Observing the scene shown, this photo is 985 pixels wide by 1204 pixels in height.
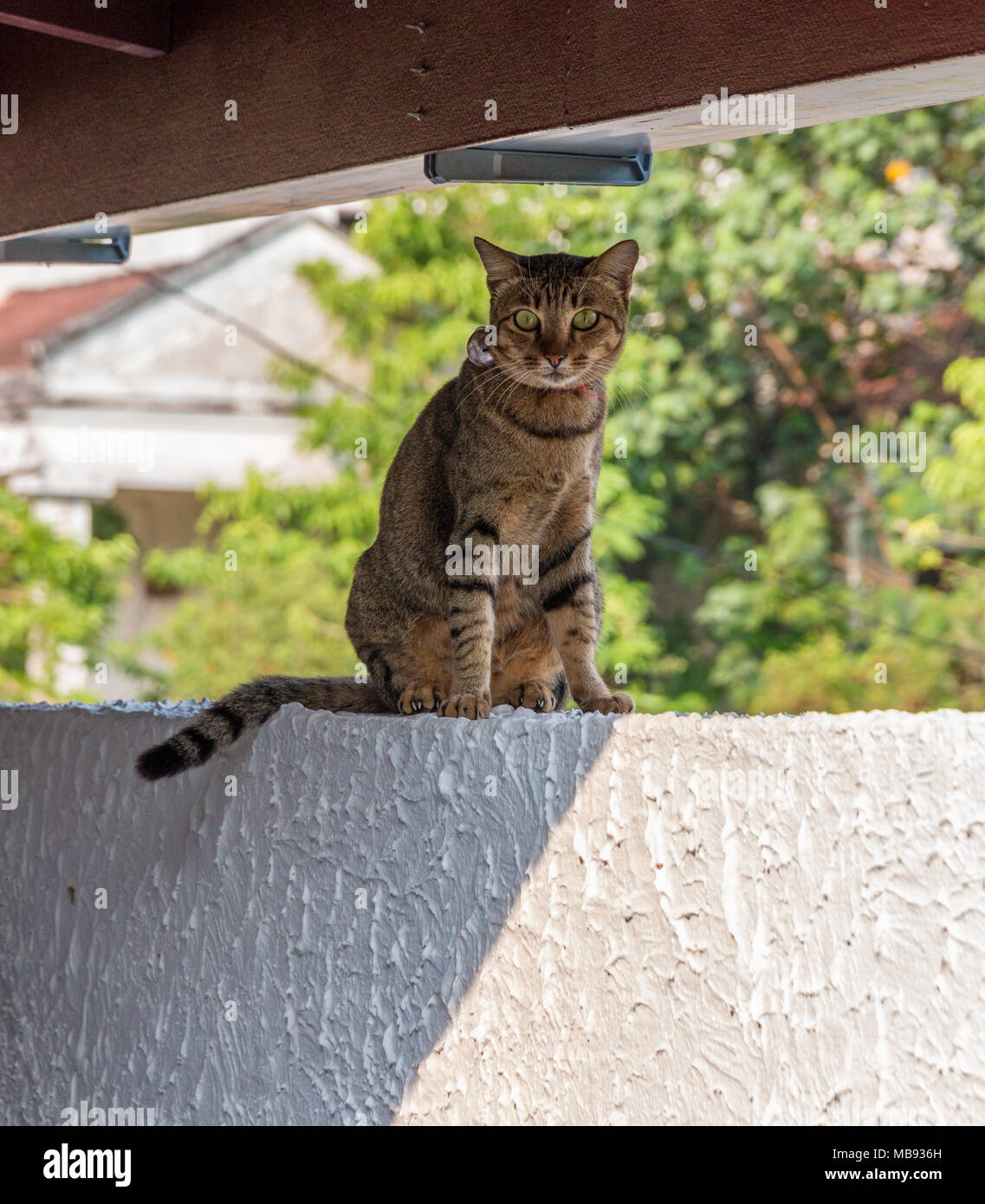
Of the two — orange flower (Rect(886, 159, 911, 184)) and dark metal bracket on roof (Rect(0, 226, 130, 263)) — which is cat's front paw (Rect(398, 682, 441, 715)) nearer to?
dark metal bracket on roof (Rect(0, 226, 130, 263))

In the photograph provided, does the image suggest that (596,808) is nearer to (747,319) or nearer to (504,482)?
(504,482)

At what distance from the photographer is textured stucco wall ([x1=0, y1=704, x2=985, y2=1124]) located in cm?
150

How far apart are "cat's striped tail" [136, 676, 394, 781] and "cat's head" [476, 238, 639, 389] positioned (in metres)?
0.72

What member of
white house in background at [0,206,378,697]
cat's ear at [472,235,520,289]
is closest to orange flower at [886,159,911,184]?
white house in background at [0,206,378,697]

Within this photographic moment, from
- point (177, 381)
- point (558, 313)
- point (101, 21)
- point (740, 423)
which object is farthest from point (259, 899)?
point (177, 381)

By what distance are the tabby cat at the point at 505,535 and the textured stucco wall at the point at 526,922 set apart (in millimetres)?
337

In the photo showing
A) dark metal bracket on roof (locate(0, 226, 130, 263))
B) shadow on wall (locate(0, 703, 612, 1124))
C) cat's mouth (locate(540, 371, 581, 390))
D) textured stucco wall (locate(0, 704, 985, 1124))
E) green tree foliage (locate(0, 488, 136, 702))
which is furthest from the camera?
green tree foliage (locate(0, 488, 136, 702))

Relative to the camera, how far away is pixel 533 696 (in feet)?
9.29

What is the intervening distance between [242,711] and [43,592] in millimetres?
7879

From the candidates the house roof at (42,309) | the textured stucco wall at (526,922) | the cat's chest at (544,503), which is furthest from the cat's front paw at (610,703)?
the house roof at (42,309)

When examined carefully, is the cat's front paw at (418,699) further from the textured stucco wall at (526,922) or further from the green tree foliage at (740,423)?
the green tree foliage at (740,423)

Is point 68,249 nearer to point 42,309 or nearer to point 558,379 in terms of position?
point 558,379

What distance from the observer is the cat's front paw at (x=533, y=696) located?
2.82 metres

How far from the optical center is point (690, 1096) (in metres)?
1.65
